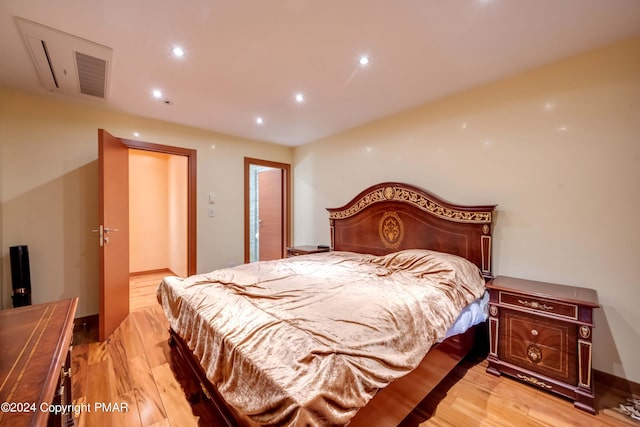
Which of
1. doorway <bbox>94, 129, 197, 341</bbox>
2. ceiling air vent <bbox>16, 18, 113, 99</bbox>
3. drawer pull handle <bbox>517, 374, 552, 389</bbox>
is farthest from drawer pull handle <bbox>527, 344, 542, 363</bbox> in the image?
ceiling air vent <bbox>16, 18, 113, 99</bbox>

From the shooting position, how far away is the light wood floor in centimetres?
152

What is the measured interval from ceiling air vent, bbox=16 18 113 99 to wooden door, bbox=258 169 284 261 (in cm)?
272

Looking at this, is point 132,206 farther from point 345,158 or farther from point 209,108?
point 345,158

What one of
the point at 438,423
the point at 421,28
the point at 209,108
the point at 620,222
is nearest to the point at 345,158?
the point at 209,108

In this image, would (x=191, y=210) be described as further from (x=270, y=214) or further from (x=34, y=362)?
(x=34, y=362)

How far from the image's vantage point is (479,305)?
207cm

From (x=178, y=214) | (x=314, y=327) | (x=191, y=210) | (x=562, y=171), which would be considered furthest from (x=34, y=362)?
(x=178, y=214)

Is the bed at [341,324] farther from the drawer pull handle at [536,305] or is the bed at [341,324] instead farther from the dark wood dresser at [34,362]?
the dark wood dresser at [34,362]

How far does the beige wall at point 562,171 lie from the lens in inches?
70.7

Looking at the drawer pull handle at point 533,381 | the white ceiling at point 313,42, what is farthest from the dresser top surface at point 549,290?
the white ceiling at point 313,42

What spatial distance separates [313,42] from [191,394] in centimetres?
253

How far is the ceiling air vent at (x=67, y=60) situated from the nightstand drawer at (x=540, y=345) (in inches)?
142

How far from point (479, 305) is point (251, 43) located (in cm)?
264

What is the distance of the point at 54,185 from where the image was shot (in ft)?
8.75
